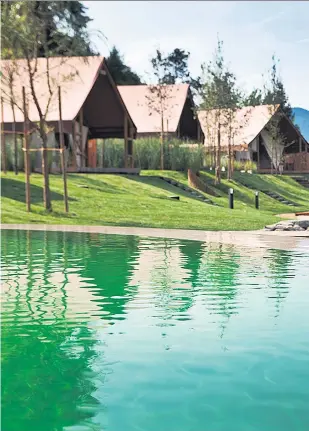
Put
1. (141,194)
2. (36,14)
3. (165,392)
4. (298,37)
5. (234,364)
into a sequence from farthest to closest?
(141,194) < (36,14) < (298,37) < (234,364) < (165,392)

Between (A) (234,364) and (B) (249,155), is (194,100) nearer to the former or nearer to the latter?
(B) (249,155)

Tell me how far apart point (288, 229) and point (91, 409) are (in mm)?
12204

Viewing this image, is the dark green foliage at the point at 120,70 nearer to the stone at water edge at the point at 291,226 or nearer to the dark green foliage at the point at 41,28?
the dark green foliage at the point at 41,28

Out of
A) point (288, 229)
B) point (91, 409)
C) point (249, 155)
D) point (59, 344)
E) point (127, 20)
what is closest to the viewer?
point (91, 409)

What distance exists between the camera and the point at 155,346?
5.79m

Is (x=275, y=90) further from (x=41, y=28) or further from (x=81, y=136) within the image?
(x=41, y=28)

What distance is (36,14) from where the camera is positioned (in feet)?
67.1

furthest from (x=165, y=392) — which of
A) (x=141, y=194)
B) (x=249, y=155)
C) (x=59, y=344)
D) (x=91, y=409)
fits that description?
(x=249, y=155)

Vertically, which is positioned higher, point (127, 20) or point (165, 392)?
point (127, 20)

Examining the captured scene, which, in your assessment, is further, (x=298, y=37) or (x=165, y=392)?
(x=298, y=37)

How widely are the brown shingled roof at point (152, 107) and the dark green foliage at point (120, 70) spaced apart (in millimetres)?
12555

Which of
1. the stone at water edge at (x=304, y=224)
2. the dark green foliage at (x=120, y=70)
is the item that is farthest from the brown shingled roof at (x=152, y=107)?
the stone at water edge at (x=304, y=224)

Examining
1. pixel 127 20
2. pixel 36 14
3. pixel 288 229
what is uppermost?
pixel 36 14

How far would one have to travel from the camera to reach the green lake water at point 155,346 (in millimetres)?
4301
